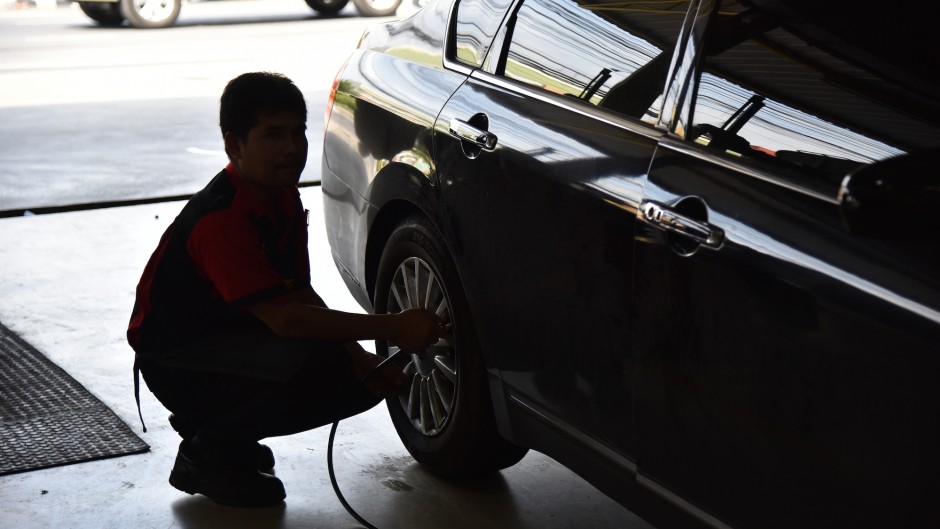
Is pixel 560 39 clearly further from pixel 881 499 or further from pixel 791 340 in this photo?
pixel 881 499

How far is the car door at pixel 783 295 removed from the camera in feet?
5.97

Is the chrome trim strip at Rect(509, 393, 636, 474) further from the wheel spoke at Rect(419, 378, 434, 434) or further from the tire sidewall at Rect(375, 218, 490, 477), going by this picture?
the wheel spoke at Rect(419, 378, 434, 434)

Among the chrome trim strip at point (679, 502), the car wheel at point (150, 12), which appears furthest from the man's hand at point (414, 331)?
the car wheel at point (150, 12)

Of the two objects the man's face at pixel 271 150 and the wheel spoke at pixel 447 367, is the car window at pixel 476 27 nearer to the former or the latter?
the man's face at pixel 271 150

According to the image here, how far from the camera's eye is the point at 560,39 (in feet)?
9.35

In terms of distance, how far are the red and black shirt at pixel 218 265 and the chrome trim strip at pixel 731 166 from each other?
111 centimetres

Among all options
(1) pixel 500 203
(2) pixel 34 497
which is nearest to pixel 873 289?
(1) pixel 500 203

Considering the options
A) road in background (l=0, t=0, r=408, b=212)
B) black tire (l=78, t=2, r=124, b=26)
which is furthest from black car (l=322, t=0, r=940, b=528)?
black tire (l=78, t=2, r=124, b=26)

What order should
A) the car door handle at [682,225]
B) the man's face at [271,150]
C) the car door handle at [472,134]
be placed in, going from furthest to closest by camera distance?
the man's face at [271,150] → the car door handle at [472,134] → the car door handle at [682,225]

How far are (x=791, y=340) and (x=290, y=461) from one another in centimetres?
195

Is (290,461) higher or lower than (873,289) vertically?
lower

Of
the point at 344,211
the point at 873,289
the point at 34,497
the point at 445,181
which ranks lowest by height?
the point at 34,497

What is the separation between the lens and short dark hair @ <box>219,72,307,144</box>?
298 cm

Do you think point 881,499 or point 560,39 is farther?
point 560,39
